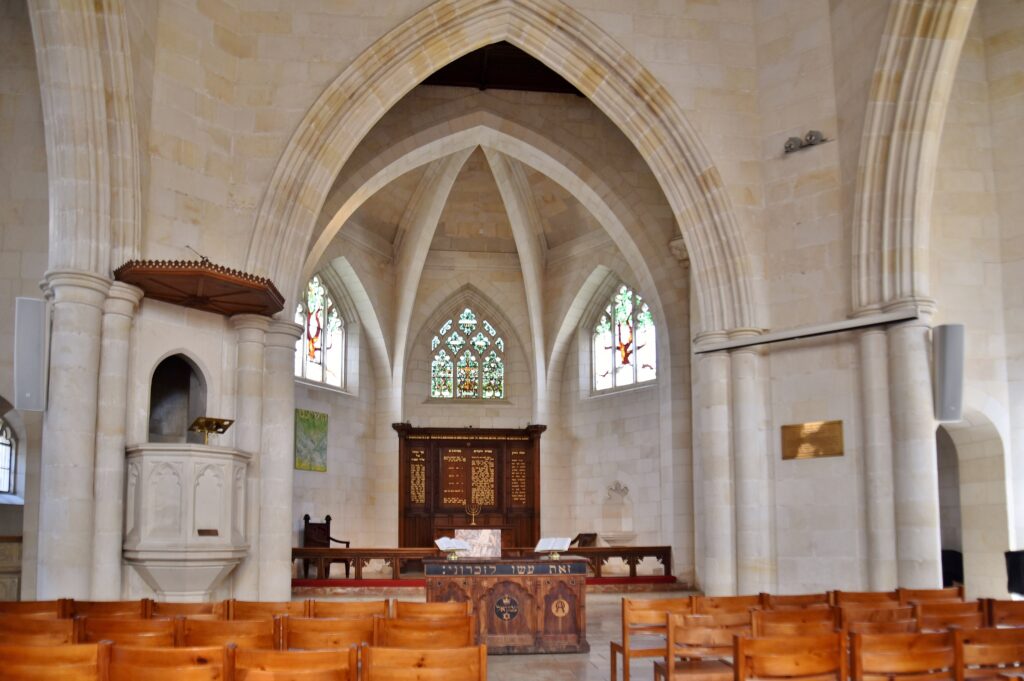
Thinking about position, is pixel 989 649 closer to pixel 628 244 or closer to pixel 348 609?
pixel 348 609

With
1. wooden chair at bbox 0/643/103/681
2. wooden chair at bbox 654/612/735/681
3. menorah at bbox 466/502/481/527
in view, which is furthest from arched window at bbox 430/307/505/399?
wooden chair at bbox 0/643/103/681

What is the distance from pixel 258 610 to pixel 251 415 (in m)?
5.50

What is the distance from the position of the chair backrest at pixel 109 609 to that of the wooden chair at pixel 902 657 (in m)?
4.49

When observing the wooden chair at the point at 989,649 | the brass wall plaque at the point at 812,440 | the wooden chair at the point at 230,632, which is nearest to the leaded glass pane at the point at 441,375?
the brass wall plaque at the point at 812,440

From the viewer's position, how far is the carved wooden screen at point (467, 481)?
2091 cm

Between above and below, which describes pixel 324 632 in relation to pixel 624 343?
below

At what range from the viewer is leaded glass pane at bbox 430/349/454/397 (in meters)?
22.3

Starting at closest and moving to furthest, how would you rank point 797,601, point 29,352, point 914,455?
point 797,601 < point 29,352 < point 914,455

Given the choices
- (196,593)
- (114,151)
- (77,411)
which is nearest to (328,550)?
(196,593)

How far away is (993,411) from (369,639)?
1029cm

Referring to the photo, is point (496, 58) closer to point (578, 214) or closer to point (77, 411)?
Result: point (578, 214)

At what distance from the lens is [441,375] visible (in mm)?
22328

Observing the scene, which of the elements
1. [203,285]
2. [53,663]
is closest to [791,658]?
[53,663]

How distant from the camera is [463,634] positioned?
5621 millimetres
